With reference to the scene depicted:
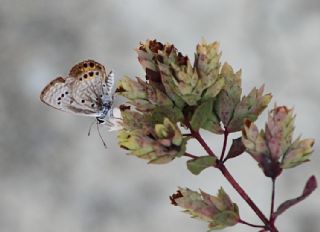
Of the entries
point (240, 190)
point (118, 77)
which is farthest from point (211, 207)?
point (118, 77)

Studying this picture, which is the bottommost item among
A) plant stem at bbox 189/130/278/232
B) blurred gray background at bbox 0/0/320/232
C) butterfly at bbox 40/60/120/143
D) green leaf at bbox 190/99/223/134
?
plant stem at bbox 189/130/278/232

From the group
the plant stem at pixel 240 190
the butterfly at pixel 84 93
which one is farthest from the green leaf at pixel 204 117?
the butterfly at pixel 84 93

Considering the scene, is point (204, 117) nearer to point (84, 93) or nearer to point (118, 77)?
point (84, 93)

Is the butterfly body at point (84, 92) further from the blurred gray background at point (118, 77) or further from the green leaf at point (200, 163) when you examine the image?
the blurred gray background at point (118, 77)

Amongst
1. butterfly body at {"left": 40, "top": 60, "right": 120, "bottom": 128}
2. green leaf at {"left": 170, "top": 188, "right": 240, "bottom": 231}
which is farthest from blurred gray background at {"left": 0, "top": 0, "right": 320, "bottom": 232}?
green leaf at {"left": 170, "top": 188, "right": 240, "bottom": 231}

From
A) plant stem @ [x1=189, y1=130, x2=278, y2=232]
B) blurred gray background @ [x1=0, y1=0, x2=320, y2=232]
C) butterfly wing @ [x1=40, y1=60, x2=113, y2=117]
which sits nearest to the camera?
plant stem @ [x1=189, y1=130, x2=278, y2=232]

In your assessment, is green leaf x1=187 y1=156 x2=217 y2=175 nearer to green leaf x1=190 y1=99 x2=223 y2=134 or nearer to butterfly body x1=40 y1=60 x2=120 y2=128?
green leaf x1=190 y1=99 x2=223 y2=134

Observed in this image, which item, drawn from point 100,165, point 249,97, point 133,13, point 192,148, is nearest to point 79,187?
point 100,165

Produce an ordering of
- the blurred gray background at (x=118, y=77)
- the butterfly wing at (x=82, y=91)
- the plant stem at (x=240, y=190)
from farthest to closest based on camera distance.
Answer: the blurred gray background at (x=118, y=77)
the butterfly wing at (x=82, y=91)
the plant stem at (x=240, y=190)

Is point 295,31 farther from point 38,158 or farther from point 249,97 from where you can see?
point 249,97
